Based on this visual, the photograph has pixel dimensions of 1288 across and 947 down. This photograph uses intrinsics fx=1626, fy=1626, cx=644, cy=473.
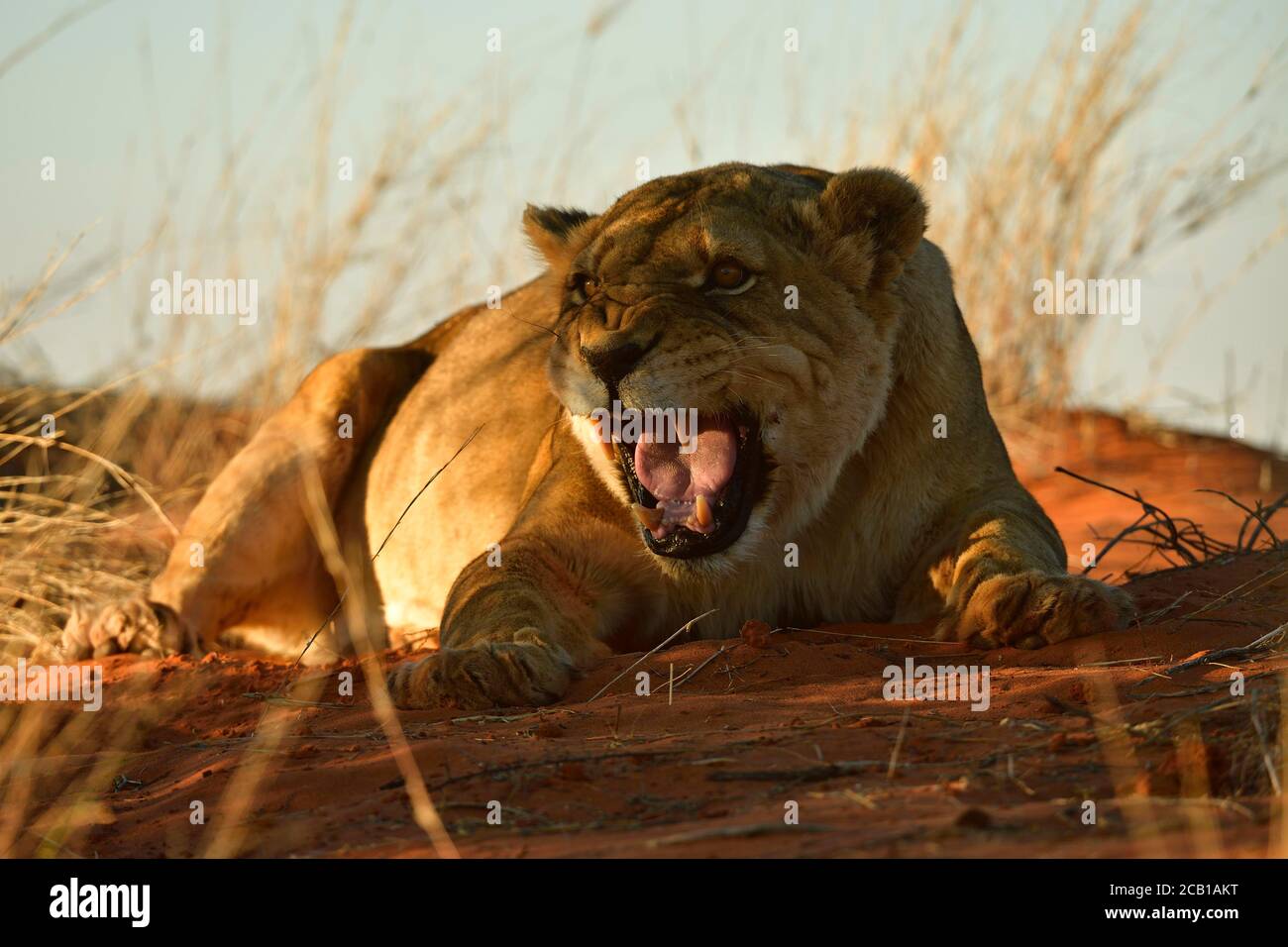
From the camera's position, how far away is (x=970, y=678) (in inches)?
161

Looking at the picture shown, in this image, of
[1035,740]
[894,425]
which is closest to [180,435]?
[894,425]

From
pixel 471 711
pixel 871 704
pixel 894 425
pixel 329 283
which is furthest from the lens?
pixel 329 283

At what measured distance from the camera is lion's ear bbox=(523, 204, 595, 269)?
543 centimetres

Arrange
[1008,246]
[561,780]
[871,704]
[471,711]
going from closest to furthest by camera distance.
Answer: [561,780] < [871,704] < [471,711] < [1008,246]

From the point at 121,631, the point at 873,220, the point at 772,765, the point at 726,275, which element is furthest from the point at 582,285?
the point at 121,631

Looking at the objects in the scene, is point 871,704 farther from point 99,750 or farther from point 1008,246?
point 1008,246

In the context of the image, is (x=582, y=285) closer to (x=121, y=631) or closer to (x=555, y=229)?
(x=555, y=229)

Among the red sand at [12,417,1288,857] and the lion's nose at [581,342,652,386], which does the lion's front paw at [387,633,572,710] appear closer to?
the red sand at [12,417,1288,857]

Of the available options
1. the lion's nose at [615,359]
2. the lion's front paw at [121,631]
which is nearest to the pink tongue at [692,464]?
the lion's nose at [615,359]

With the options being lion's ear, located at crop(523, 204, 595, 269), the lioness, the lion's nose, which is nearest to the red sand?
the lioness

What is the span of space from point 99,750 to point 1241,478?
286 inches

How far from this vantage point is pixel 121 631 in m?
6.52

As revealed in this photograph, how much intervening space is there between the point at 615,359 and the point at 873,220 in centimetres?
104

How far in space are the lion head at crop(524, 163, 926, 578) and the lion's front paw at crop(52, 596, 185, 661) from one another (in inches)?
98.2
